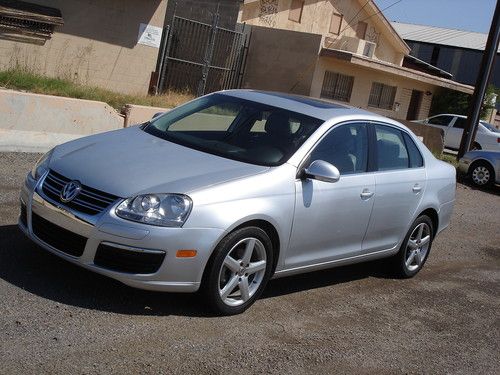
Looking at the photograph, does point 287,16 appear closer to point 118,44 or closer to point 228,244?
point 118,44

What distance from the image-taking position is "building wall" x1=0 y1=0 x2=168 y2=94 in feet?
53.2

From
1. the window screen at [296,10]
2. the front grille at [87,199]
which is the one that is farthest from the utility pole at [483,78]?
the front grille at [87,199]

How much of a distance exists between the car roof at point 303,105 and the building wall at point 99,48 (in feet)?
32.3

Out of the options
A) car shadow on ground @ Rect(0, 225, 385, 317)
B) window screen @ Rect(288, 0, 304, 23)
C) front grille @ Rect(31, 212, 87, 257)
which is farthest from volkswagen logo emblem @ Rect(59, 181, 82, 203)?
window screen @ Rect(288, 0, 304, 23)

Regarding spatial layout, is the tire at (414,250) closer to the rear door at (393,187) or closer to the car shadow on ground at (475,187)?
the rear door at (393,187)

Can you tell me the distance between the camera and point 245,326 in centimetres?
534

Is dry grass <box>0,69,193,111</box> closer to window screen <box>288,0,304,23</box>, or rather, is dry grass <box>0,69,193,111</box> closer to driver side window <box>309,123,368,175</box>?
driver side window <box>309,123,368,175</box>

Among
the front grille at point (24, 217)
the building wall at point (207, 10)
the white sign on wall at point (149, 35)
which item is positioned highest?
the building wall at point (207, 10)

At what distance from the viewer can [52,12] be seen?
1611 cm

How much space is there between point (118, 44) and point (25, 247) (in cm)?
1214

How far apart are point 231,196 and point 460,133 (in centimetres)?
2380

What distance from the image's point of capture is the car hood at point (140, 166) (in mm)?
5105

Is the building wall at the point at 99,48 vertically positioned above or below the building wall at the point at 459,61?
below

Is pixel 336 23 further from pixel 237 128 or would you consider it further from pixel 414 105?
pixel 237 128
